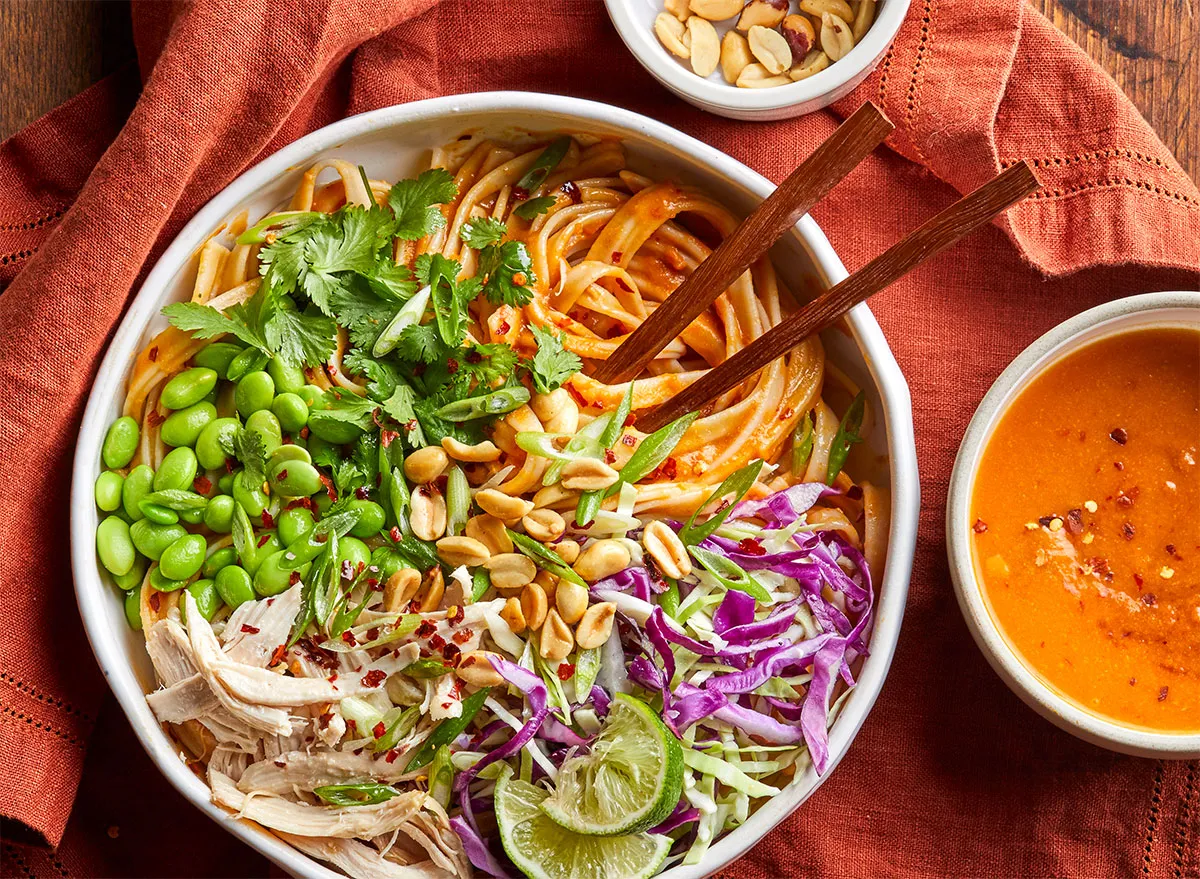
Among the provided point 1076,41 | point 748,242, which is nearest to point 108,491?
point 748,242

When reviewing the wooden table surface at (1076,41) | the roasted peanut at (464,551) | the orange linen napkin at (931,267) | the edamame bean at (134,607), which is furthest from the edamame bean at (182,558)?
the wooden table surface at (1076,41)

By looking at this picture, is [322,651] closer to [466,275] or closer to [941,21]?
[466,275]

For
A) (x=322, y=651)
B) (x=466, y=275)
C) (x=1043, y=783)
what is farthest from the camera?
(x=1043, y=783)

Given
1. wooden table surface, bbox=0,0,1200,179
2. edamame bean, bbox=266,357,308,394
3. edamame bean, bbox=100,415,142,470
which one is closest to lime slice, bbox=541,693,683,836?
edamame bean, bbox=266,357,308,394

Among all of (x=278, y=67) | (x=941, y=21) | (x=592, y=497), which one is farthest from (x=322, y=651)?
(x=941, y=21)

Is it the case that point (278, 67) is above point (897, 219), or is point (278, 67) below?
above

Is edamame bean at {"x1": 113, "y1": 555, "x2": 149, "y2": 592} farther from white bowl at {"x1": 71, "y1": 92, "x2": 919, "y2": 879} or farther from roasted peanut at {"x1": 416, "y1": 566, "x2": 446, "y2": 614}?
roasted peanut at {"x1": 416, "y1": 566, "x2": 446, "y2": 614}
